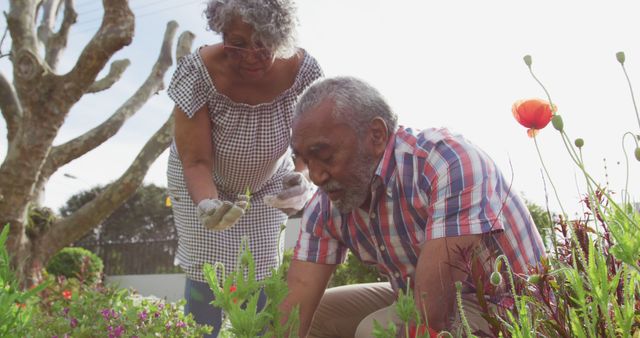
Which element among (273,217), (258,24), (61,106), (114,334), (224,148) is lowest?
(114,334)

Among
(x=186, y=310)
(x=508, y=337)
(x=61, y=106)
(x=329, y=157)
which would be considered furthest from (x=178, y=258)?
(x=61, y=106)

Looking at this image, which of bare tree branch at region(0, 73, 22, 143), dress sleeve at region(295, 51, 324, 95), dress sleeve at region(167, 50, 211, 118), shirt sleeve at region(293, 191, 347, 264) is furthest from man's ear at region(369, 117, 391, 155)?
bare tree branch at region(0, 73, 22, 143)

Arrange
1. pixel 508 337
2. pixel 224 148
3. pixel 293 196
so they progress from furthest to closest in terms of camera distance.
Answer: pixel 224 148 < pixel 293 196 < pixel 508 337

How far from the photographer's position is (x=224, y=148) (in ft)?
9.64

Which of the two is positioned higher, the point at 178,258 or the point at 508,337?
the point at 178,258

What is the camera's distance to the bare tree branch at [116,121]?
8.34 meters

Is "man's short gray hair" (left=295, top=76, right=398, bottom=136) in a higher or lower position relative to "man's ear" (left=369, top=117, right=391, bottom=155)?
higher

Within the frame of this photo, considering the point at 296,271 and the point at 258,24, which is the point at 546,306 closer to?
the point at 296,271

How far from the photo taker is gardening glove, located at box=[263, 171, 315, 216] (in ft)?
8.46

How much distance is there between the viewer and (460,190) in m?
1.82

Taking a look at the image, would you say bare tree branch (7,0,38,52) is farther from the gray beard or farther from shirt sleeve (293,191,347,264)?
the gray beard

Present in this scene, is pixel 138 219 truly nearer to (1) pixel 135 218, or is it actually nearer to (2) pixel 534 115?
(1) pixel 135 218

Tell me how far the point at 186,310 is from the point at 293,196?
3.15 ft

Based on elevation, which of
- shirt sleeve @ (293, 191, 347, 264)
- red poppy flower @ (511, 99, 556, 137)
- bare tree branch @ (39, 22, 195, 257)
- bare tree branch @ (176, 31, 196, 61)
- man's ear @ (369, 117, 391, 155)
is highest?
bare tree branch @ (176, 31, 196, 61)
